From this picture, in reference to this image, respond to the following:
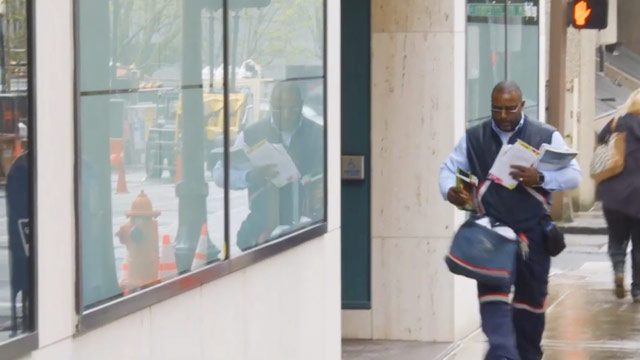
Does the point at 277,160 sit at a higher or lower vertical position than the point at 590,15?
lower

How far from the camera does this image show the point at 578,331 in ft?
34.3

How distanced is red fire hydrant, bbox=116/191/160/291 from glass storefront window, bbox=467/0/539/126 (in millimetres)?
5419

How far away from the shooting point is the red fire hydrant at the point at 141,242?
5.60 m

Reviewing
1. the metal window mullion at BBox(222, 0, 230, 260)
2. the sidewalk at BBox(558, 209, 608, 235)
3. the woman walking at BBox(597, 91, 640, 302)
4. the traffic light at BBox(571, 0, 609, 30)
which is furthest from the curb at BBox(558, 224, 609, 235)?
the metal window mullion at BBox(222, 0, 230, 260)

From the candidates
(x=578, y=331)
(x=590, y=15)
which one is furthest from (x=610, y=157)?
(x=590, y=15)

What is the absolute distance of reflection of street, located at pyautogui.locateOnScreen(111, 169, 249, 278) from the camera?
5.51 m

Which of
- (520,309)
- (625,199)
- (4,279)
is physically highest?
(4,279)

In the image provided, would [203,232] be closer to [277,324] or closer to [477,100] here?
[277,324]

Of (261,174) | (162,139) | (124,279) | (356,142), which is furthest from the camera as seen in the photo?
(356,142)

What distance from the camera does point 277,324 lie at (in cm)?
736

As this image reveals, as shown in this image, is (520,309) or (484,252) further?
(520,309)

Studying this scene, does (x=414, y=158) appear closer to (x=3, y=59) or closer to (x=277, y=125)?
(x=277, y=125)

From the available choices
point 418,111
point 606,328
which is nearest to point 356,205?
point 418,111

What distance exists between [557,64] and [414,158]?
32.2 ft
